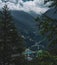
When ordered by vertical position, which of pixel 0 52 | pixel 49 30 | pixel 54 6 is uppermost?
pixel 54 6

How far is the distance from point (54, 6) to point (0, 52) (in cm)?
1731

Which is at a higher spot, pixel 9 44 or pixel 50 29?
pixel 50 29

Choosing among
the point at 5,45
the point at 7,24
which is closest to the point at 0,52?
the point at 5,45

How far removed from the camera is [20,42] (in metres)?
24.5

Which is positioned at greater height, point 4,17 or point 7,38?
point 4,17

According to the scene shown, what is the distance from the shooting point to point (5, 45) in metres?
24.4

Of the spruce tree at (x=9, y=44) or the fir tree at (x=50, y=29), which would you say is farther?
the spruce tree at (x=9, y=44)

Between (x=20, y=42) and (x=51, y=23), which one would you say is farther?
(x=20, y=42)

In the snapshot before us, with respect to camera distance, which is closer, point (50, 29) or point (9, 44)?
point (50, 29)

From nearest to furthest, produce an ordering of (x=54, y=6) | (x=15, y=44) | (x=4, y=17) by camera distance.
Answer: (x=54, y=6) < (x=15, y=44) < (x=4, y=17)

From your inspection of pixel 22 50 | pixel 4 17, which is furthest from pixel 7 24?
pixel 22 50

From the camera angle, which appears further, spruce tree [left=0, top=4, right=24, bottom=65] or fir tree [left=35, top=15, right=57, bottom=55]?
spruce tree [left=0, top=4, right=24, bottom=65]

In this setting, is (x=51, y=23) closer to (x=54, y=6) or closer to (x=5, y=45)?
(x=54, y=6)

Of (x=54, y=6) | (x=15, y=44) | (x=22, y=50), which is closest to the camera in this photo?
(x=54, y=6)
